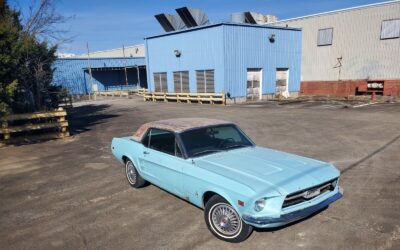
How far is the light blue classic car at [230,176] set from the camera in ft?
13.0

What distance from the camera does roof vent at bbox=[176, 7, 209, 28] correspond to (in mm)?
28891

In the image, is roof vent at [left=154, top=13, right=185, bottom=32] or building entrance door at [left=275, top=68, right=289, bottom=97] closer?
building entrance door at [left=275, top=68, right=289, bottom=97]

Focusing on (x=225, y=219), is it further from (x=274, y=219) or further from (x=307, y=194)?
(x=307, y=194)

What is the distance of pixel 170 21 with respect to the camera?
30969mm

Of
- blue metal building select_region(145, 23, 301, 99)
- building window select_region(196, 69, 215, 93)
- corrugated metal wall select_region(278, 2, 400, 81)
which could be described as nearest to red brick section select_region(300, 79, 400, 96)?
corrugated metal wall select_region(278, 2, 400, 81)

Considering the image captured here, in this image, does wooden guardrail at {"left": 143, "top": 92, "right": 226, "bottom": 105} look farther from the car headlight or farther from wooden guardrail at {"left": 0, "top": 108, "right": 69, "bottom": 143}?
the car headlight

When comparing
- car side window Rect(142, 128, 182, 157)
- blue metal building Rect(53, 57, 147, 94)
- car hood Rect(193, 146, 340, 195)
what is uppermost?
blue metal building Rect(53, 57, 147, 94)

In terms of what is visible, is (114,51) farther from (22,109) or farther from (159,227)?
(159,227)

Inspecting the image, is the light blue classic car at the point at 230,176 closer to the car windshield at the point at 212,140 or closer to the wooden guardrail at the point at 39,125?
the car windshield at the point at 212,140

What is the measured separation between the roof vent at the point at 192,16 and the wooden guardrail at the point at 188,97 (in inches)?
274

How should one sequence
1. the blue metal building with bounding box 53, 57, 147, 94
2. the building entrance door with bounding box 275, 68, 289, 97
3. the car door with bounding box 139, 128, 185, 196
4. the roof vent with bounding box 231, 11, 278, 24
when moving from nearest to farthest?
the car door with bounding box 139, 128, 185, 196 → the building entrance door with bounding box 275, 68, 289, 97 → the roof vent with bounding box 231, 11, 278, 24 → the blue metal building with bounding box 53, 57, 147, 94

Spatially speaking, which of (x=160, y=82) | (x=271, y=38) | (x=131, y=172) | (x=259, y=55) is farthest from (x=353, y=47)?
(x=131, y=172)

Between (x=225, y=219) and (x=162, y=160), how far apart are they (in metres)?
1.66

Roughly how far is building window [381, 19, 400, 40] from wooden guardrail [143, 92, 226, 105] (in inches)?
596
